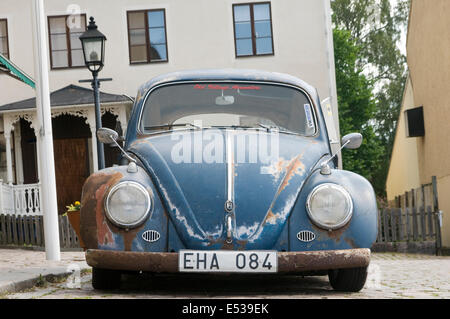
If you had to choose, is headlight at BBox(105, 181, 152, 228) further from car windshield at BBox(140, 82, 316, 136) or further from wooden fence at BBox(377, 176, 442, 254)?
wooden fence at BBox(377, 176, 442, 254)

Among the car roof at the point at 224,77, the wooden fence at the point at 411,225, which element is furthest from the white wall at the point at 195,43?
the car roof at the point at 224,77

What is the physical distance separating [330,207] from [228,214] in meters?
0.76

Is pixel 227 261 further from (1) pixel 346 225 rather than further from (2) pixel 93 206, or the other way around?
(2) pixel 93 206

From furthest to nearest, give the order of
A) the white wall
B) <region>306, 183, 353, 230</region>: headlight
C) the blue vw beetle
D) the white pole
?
the white wall < the white pole < <region>306, 183, 353, 230</region>: headlight < the blue vw beetle

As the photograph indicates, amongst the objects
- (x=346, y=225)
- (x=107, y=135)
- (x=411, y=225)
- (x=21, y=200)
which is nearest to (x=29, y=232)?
(x=21, y=200)

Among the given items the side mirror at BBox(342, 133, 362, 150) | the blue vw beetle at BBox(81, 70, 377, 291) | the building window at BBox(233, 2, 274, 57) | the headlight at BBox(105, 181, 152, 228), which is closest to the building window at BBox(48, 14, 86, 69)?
the building window at BBox(233, 2, 274, 57)

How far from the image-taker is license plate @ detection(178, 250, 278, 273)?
17.0 feet

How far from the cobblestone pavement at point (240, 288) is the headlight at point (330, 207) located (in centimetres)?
56

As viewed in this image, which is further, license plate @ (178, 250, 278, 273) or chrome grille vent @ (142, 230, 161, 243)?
chrome grille vent @ (142, 230, 161, 243)

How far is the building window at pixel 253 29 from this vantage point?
21.6 metres

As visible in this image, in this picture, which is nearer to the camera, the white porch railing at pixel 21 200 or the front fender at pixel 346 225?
the front fender at pixel 346 225

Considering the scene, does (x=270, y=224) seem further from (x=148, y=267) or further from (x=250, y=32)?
(x=250, y=32)

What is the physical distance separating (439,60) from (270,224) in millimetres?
14263

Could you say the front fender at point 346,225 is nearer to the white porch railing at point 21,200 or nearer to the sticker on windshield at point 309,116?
the sticker on windshield at point 309,116
